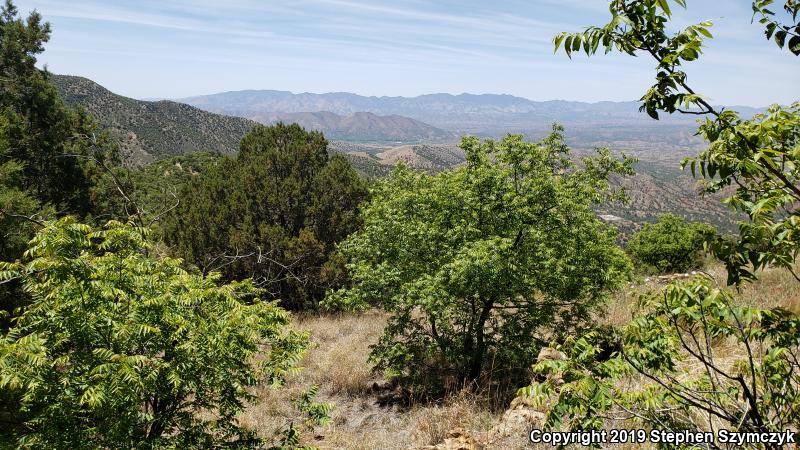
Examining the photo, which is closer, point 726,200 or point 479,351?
point 726,200

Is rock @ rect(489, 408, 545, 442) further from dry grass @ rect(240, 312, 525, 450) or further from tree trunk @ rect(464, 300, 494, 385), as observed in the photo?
tree trunk @ rect(464, 300, 494, 385)

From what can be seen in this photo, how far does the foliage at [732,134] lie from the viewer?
8.20ft

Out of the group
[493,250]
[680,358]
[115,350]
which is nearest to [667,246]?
[493,250]

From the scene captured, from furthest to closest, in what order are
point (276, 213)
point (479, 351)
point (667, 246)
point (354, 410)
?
1. point (667, 246)
2. point (276, 213)
3. point (354, 410)
4. point (479, 351)

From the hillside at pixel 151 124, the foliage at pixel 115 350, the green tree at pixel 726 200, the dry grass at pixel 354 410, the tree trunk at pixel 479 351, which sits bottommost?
the dry grass at pixel 354 410

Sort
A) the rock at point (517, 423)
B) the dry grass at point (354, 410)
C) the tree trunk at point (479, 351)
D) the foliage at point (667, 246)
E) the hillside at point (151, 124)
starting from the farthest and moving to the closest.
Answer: the hillside at point (151, 124)
the foliage at point (667, 246)
the tree trunk at point (479, 351)
the dry grass at point (354, 410)
the rock at point (517, 423)

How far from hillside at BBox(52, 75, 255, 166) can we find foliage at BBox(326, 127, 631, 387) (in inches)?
4300

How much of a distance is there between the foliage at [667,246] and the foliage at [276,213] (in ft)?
55.9

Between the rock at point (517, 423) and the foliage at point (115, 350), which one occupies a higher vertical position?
the foliage at point (115, 350)

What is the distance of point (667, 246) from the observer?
24859 mm

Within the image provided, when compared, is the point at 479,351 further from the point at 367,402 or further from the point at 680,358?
the point at 680,358

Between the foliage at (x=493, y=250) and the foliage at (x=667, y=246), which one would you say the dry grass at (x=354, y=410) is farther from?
the foliage at (x=667, y=246)

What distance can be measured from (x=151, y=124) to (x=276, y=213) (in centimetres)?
13419

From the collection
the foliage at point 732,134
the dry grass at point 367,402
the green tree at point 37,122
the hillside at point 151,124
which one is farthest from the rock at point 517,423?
the hillside at point 151,124
